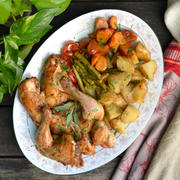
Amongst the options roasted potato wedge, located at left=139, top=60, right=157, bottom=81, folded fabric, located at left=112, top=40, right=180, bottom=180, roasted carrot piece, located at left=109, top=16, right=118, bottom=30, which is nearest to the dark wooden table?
folded fabric, located at left=112, top=40, right=180, bottom=180

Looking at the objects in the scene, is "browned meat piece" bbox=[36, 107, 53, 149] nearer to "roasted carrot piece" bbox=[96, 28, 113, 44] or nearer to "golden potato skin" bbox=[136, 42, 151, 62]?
"roasted carrot piece" bbox=[96, 28, 113, 44]

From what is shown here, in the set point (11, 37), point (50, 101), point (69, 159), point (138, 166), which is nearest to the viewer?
point (11, 37)

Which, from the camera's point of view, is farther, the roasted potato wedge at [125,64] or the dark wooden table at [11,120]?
the dark wooden table at [11,120]

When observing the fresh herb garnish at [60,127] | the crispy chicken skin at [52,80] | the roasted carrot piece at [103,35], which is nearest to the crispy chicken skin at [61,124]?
the fresh herb garnish at [60,127]

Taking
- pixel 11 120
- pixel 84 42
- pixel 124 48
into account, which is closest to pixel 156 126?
pixel 124 48

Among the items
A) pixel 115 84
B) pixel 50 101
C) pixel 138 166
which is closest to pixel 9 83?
pixel 50 101

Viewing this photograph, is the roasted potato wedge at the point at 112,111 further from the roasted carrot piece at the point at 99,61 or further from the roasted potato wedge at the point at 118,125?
the roasted carrot piece at the point at 99,61

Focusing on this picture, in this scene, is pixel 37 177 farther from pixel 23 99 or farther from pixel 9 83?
pixel 9 83
